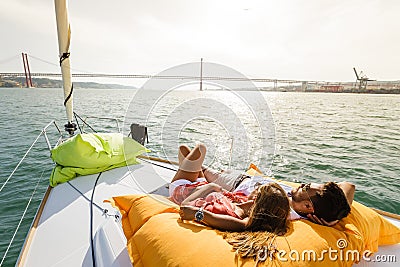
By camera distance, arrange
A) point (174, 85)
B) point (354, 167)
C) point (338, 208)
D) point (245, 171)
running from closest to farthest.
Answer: point (338, 208) → point (174, 85) → point (245, 171) → point (354, 167)

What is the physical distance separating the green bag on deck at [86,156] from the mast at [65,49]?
28.1 inches

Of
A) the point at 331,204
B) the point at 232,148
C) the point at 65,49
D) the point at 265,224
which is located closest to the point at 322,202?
the point at 331,204

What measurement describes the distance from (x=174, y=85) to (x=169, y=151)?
0.60 meters

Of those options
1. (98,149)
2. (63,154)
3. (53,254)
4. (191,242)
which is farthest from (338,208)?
(63,154)

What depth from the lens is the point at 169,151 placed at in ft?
5.31

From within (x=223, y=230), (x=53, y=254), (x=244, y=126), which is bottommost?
(x=53, y=254)

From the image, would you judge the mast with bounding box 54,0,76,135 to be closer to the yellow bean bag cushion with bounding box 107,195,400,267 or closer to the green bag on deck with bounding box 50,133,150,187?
the green bag on deck with bounding box 50,133,150,187

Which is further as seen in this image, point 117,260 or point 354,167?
point 354,167

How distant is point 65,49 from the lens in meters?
2.31

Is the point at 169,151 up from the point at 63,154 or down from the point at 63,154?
up

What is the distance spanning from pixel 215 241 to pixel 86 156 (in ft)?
5.15

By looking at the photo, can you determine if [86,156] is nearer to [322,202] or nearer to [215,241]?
[215,241]

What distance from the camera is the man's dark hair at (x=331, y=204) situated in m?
1.04

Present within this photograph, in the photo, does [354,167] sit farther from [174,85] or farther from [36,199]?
[36,199]
